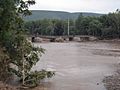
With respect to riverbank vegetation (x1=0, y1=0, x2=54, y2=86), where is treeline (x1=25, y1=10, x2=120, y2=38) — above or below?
below

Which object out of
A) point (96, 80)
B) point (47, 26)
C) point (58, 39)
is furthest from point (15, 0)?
point (47, 26)

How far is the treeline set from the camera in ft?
381

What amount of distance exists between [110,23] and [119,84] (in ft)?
306

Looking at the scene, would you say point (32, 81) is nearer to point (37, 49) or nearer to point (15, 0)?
point (37, 49)

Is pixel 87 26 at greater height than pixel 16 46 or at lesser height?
lesser

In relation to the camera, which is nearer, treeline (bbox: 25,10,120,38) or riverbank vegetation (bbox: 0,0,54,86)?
riverbank vegetation (bbox: 0,0,54,86)

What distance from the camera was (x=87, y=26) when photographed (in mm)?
128625

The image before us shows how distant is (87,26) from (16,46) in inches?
4168

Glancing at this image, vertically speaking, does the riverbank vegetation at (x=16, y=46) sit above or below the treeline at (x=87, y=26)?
above

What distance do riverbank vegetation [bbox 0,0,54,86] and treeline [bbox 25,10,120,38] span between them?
224ft

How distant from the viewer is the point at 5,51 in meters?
23.1

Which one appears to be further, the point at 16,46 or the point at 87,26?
the point at 87,26

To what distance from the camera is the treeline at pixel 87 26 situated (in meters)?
116

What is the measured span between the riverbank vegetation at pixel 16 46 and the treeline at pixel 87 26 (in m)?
68.4
